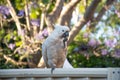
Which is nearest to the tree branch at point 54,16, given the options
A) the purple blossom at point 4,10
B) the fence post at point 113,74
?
the purple blossom at point 4,10

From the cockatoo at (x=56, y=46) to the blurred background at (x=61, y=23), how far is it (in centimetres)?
240

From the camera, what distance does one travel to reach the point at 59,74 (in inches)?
111

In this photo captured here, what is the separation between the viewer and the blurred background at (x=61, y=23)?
18.8ft

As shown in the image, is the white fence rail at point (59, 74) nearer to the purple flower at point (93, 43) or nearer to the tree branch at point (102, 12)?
the tree branch at point (102, 12)

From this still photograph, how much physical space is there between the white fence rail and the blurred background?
9.06 ft

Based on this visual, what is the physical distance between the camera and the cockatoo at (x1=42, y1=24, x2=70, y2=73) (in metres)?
3.07

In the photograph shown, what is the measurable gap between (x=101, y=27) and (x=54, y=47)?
A: 4.60 meters

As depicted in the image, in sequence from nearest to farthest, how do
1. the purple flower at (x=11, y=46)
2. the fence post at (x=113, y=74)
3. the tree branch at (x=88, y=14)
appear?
1. the fence post at (x=113, y=74)
2. the tree branch at (x=88, y=14)
3. the purple flower at (x=11, y=46)

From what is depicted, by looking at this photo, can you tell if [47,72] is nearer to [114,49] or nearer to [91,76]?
[91,76]

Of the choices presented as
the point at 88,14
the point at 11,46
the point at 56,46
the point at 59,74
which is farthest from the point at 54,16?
the point at 59,74

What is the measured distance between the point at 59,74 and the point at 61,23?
2.99m

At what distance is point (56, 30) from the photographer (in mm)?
3080

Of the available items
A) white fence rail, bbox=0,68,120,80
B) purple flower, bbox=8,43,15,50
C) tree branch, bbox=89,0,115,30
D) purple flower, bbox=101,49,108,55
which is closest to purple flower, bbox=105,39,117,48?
purple flower, bbox=101,49,108,55

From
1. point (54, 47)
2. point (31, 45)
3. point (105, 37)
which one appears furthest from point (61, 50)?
point (105, 37)
